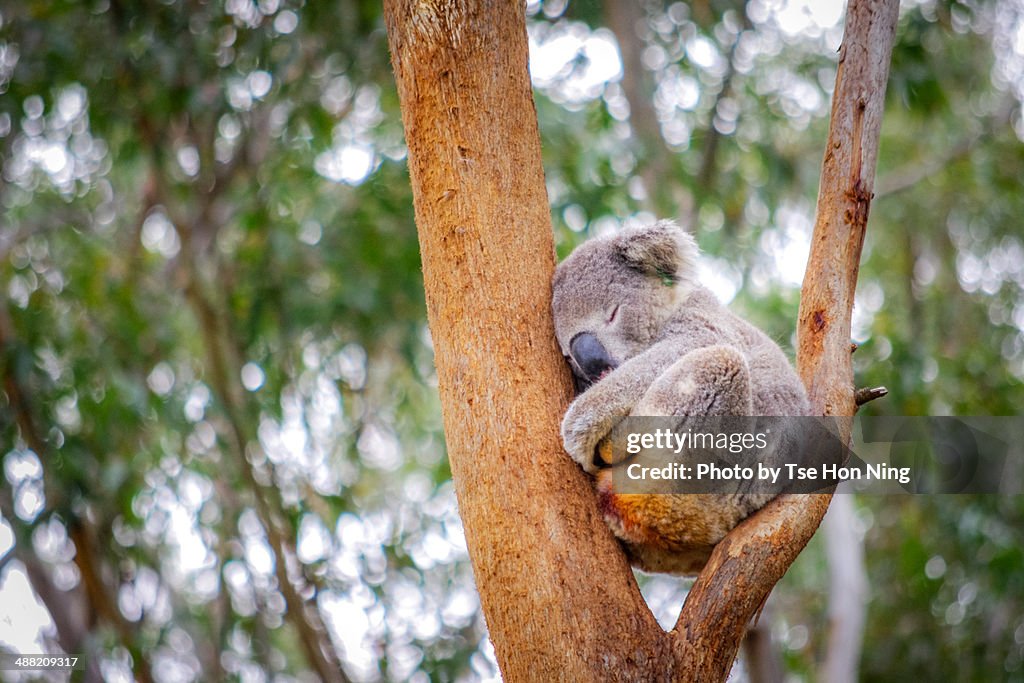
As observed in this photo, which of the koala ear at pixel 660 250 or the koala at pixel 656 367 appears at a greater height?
the koala ear at pixel 660 250

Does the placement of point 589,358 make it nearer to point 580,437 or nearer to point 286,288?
point 580,437

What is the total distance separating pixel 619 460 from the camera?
1.98m

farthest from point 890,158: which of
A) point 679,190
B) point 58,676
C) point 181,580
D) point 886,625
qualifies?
point 58,676

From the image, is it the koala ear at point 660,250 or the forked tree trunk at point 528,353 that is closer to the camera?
the forked tree trunk at point 528,353

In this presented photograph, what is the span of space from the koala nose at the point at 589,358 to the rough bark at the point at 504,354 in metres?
0.25

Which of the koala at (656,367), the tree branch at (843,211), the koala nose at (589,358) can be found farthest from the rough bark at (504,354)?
the tree branch at (843,211)

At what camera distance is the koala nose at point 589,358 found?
84.6 inches

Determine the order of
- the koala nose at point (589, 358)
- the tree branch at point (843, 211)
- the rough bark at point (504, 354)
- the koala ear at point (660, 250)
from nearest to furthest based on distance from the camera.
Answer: the rough bark at point (504, 354), the tree branch at point (843, 211), the koala nose at point (589, 358), the koala ear at point (660, 250)

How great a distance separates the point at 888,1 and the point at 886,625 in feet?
19.2

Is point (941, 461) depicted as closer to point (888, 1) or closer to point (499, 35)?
point (888, 1)

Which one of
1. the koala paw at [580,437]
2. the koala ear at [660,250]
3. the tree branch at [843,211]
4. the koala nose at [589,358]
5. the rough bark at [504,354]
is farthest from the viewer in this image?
the koala ear at [660,250]

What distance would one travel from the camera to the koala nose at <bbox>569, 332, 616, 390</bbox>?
2.15 meters

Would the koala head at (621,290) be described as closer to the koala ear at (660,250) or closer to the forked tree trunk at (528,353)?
the koala ear at (660,250)

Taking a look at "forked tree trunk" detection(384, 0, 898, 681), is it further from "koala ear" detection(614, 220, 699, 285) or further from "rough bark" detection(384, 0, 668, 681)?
"koala ear" detection(614, 220, 699, 285)
